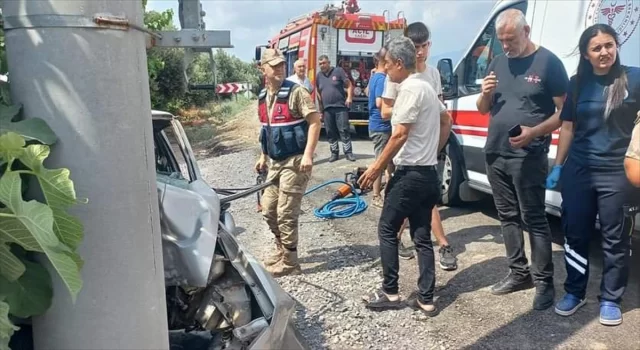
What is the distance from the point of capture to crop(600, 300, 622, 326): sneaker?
3445mm

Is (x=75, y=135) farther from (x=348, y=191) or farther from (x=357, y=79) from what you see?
(x=357, y=79)

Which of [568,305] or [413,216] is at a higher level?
[413,216]

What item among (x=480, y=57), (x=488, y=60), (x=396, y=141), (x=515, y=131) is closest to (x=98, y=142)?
(x=396, y=141)

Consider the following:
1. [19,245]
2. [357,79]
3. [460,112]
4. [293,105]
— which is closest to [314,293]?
[293,105]

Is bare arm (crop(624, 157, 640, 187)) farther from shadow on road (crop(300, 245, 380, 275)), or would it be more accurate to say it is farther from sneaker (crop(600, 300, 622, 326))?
shadow on road (crop(300, 245, 380, 275))

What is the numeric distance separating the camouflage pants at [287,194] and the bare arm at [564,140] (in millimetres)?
1839

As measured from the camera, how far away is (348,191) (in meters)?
6.20

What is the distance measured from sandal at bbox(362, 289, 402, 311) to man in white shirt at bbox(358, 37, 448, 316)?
0.19 m

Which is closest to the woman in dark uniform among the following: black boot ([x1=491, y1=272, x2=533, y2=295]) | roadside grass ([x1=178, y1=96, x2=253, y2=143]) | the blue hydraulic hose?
black boot ([x1=491, y1=272, x2=533, y2=295])

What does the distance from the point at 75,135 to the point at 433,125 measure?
8.68ft

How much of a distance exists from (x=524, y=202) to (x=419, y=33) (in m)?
1.53

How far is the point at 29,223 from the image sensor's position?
1.16 meters

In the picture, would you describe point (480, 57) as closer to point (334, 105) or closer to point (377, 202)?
point (377, 202)

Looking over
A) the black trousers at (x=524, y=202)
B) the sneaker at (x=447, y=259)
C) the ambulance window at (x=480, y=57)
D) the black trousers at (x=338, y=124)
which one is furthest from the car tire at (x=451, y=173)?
the black trousers at (x=338, y=124)
